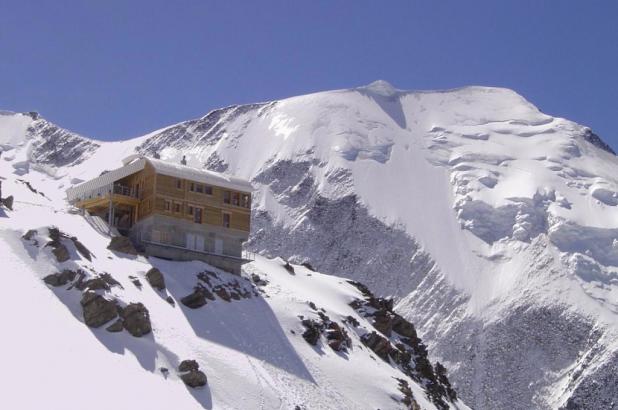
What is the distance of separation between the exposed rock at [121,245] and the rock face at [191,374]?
1569 cm

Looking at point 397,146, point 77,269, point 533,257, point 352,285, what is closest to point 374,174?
point 397,146

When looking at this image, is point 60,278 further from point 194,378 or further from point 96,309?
point 194,378

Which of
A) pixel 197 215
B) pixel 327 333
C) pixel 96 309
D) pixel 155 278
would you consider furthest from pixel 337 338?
pixel 96 309

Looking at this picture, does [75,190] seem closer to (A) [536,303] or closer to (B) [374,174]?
(A) [536,303]

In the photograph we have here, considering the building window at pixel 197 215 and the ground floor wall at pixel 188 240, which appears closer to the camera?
the ground floor wall at pixel 188 240

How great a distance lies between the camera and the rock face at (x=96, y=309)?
205 feet

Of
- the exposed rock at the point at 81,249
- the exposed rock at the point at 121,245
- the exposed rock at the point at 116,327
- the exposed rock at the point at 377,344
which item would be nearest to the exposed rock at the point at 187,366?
the exposed rock at the point at 116,327

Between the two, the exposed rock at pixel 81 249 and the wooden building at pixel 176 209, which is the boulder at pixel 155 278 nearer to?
the exposed rock at pixel 81 249

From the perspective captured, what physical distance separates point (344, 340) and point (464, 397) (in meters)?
58.5

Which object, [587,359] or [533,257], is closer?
[587,359]

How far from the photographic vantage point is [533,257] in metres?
163

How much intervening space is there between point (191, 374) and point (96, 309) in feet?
22.1

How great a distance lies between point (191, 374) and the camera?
6219 cm

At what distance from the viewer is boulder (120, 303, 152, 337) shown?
63.7 m
